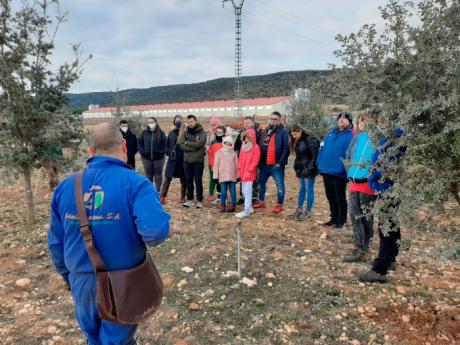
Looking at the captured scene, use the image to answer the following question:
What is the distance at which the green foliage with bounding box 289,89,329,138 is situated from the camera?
16359 mm

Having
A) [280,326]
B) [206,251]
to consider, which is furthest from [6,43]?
[280,326]

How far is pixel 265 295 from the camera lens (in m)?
4.25

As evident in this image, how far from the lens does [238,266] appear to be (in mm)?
4617

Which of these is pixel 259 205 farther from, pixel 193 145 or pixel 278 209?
pixel 193 145

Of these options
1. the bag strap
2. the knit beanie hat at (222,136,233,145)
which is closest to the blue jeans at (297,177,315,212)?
the knit beanie hat at (222,136,233,145)

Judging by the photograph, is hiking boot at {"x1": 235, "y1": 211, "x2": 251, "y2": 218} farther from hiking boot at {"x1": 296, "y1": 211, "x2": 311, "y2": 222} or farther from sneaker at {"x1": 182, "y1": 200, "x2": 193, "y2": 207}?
sneaker at {"x1": 182, "y1": 200, "x2": 193, "y2": 207}

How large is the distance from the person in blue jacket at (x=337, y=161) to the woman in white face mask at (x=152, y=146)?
346 centimetres

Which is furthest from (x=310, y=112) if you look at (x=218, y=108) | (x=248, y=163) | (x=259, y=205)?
(x=218, y=108)

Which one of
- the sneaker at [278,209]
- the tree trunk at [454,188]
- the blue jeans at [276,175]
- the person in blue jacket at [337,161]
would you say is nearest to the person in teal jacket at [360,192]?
the person in blue jacket at [337,161]

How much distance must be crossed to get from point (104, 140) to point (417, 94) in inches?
96.1

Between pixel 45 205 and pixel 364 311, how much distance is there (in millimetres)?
7229

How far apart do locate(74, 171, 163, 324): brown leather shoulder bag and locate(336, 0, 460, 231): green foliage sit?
85.4 inches

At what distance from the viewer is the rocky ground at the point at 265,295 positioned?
3549 mm

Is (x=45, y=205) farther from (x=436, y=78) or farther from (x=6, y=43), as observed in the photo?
(x=436, y=78)
